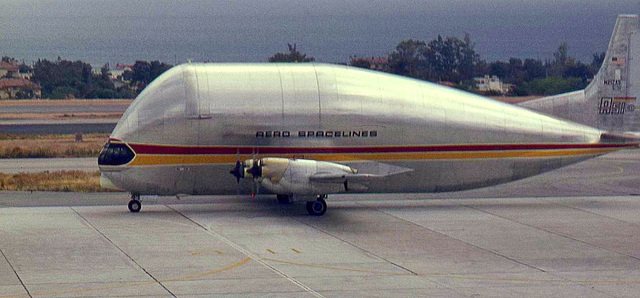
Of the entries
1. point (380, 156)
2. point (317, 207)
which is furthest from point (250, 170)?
point (380, 156)

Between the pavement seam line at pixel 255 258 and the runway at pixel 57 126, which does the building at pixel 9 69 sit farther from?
the pavement seam line at pixel 255 258

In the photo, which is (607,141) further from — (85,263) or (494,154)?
(85,263)

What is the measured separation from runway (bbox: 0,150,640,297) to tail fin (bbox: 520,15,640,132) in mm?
3209

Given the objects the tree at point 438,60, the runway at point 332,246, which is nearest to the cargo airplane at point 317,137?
the runway at point 332,246

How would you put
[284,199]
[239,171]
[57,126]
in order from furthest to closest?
[57,126], [284,199], [239,171]

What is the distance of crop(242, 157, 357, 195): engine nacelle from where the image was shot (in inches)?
1298

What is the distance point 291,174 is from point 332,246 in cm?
457

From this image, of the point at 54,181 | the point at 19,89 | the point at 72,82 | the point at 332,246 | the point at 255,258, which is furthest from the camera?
the point at 19,89

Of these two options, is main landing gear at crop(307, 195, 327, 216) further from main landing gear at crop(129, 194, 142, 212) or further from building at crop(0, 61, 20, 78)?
building at crop(0, 61, 20, 78)

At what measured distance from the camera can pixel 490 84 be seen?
12156cm

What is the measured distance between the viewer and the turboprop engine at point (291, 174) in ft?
108

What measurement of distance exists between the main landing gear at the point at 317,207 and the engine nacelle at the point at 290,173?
73 centimetres

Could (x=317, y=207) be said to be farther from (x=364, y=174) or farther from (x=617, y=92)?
(x=617, y=92)

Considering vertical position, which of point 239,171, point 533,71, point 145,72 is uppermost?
point 533,71
